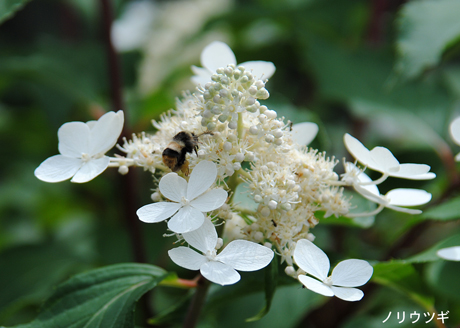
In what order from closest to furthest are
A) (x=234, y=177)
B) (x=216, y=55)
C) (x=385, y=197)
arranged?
1. (x=234, y=177)
2. (x=385, y=197)
3. (x=216, y=55)

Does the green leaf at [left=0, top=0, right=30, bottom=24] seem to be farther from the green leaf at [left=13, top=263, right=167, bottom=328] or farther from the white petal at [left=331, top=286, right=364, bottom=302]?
the white petal at [left=331, top=286, right=364, bottom=302]

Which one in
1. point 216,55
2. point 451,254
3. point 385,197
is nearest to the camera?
point 451,254

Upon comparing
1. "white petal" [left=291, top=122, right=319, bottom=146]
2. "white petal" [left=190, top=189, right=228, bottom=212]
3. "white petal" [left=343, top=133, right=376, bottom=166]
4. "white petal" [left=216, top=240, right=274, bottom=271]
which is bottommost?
"white petal" [left=216, top=240, right=274, bottom=271]

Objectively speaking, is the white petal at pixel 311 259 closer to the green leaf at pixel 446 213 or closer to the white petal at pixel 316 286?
the white petal at pixel 316 286

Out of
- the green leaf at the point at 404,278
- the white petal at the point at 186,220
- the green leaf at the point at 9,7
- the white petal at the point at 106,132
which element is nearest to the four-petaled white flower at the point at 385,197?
the green leaf at the point at 404,278

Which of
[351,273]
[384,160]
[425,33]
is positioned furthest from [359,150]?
[425,33]

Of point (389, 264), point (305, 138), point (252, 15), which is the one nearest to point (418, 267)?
point (389, 264)

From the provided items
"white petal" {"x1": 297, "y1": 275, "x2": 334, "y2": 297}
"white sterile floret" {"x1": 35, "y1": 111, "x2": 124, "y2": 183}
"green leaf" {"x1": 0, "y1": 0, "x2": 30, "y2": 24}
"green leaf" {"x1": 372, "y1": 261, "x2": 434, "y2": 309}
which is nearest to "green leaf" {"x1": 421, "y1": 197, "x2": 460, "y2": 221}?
"green leaf" {"x1": 372, "y1": 261, "x2": 434, "y2": 309}

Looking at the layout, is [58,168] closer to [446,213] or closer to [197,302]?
[197,302]
